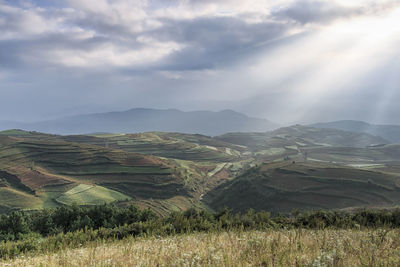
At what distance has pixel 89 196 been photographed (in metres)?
111

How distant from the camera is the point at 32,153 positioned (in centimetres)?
16425

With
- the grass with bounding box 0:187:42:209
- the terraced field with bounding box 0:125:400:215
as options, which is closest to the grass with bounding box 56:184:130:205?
the terraced field with bounding box 0:125:400:215

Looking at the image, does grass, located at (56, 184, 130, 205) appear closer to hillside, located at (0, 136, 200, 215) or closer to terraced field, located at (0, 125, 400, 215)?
hillside, located at (0, 136, 200, 215)

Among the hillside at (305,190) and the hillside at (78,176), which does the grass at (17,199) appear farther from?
the hillside at (305,190)

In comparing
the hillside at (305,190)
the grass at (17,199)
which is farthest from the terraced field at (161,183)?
the grass at (17,199)

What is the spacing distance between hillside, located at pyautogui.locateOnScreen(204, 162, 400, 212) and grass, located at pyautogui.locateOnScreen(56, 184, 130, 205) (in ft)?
173

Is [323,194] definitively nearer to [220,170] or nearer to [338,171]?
[338,171]

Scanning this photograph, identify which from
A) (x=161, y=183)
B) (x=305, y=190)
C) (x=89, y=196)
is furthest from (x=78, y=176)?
(x=305, y=190)

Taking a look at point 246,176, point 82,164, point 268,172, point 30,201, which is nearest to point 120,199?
point 30,201

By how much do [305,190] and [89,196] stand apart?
108 m

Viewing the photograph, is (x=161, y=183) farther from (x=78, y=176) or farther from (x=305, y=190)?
(x=305, y=190)

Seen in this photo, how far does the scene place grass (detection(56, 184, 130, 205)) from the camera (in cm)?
10612

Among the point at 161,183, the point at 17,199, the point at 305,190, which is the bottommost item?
the point at 17,199

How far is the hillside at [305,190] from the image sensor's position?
106 m
